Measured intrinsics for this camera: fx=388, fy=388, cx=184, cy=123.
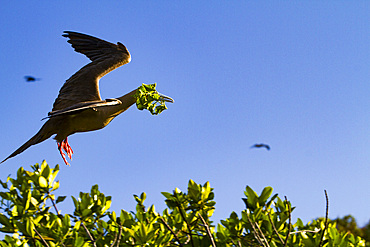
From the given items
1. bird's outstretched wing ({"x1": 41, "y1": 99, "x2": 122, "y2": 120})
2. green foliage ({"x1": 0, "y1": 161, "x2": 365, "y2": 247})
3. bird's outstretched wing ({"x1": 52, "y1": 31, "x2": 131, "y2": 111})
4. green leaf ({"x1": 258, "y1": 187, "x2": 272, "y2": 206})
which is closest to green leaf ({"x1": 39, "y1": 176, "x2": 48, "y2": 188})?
green foliage ({"x1": 0, "y1": 161, "x2": 365, "y2": 247})

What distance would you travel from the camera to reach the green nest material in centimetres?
387

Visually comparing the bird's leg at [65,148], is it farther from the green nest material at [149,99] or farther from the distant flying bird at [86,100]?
the green nest material at [149,99]

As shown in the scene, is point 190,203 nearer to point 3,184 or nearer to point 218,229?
point 218,229

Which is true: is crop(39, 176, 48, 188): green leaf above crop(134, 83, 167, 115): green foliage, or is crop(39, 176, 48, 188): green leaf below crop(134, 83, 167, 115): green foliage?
below

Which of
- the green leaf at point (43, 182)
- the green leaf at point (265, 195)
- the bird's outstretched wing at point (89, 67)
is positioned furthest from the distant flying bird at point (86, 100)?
the green leaf at point (265, 195)

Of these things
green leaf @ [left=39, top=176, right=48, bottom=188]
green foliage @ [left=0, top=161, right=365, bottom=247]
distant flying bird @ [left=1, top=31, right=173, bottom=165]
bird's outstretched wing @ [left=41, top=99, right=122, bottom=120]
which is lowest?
green foliage @ [left=0, top=161, right=365, bottom=247]

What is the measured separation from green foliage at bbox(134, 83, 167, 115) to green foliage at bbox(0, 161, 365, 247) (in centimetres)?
80

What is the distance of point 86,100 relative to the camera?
483 cm

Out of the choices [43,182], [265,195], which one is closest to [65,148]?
[43,182]

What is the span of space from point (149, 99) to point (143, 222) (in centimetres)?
119

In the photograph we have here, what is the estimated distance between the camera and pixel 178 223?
3.78m

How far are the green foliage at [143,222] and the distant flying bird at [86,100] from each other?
52 centimetres

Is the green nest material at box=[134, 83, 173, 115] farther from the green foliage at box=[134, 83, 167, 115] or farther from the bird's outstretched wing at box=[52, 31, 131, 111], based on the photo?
the bird's outstretched wing at box=[52, 31, 131, 111]

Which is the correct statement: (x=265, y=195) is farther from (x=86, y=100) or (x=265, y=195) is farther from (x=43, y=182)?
(x=86, y=100)
